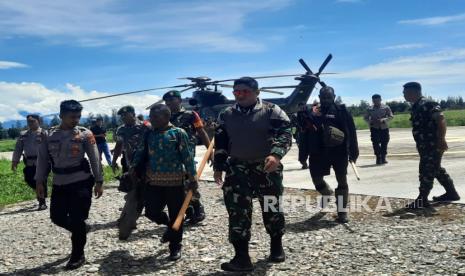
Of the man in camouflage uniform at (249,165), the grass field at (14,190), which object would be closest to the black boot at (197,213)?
the man in camouflage uniform at (249,165)

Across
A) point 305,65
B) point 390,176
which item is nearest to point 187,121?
point 390,176

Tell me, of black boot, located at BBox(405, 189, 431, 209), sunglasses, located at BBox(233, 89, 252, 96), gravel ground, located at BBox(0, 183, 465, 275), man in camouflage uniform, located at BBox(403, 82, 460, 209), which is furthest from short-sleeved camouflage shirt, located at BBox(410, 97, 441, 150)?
sunglasses, located at BBox(233, 89, 252, 96)

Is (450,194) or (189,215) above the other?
(450,194)

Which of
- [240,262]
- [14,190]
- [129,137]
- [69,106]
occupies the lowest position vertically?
[14,190]

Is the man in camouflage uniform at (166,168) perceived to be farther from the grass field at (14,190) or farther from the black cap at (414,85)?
the grass field at (14,190)

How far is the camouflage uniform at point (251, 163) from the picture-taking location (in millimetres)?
5047

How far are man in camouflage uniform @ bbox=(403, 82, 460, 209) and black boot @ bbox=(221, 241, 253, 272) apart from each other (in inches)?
141

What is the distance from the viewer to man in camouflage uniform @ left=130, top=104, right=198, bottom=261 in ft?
18.2

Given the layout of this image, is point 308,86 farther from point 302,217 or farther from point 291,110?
point 302,217

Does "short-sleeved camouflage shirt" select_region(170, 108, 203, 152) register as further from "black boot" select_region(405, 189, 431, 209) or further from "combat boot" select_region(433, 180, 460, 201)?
"combat boot" select_region(433, 180, 460, 201)

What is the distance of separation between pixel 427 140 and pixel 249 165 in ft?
12.0

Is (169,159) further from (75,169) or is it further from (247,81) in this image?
(247,81)

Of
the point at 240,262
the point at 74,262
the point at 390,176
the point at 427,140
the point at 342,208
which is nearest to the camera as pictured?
the point at 240,262

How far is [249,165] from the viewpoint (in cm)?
515
